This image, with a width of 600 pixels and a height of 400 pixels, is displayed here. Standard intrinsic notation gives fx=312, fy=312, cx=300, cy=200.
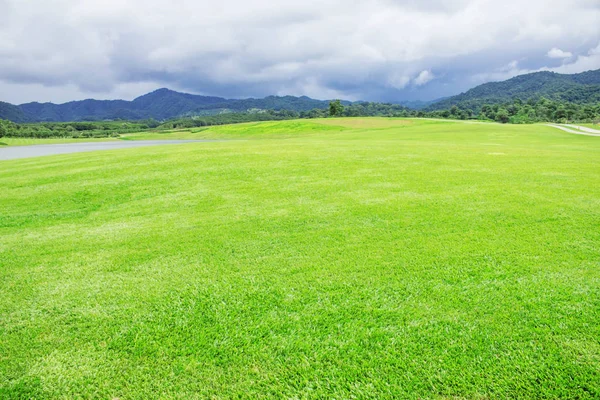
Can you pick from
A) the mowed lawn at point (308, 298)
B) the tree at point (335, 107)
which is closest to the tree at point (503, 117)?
the tree at point (335, 107)

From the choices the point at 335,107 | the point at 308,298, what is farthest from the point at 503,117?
the point at 308,298

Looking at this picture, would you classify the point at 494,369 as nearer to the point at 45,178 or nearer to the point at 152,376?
the point at 152,376

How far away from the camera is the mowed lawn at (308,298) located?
135 inches

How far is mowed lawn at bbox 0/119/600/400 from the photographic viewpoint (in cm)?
343

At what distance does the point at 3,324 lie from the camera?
4449mm

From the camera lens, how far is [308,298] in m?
4.74

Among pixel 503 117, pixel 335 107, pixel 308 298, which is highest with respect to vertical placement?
pixel 335 107

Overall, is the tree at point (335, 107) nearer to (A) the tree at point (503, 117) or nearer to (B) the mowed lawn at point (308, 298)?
(A) the tree at point (503, 117)

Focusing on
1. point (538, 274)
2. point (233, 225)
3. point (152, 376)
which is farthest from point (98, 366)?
point (538, 274)

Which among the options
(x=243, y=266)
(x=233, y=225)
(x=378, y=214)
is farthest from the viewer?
(x=378, y=214)

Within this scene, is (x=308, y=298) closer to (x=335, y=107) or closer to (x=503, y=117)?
(x=335, y=107)

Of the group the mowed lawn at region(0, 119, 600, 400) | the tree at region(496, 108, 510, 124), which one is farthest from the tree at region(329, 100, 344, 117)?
the mowed lawn at region(0, 119, 600, 400)

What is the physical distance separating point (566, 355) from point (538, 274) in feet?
6.45

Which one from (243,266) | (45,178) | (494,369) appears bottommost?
(494,369)
